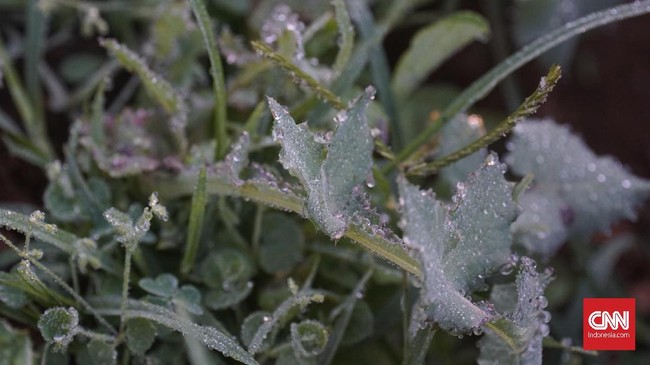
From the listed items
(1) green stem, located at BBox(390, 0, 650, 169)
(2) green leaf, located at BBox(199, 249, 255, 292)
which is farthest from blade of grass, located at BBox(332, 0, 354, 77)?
(2) green leaf, located at BBox(199, 249, 255, 292)

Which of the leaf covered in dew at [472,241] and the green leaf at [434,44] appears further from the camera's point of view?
the green leaf at [434,44]

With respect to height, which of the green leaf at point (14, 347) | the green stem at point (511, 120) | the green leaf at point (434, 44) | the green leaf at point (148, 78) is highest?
the green leaf at point (434, 44)

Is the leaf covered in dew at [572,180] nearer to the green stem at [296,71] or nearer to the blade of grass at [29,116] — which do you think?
the green stem at [296,71]

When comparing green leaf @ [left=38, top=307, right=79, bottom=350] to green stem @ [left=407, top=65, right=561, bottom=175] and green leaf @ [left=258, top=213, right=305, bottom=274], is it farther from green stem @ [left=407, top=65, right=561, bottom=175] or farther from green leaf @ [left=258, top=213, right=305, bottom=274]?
green stem @ [left=407, top=65, right=561, bottom=175]

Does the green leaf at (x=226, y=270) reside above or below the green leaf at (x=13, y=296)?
above

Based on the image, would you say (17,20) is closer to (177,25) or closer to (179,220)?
(177,25)

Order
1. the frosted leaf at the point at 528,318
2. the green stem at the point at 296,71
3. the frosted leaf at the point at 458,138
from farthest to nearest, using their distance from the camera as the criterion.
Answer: the frosted leaf at the point at 458,138, the green stem at the point at 296,71, the frosted leaf at the point at 528,318

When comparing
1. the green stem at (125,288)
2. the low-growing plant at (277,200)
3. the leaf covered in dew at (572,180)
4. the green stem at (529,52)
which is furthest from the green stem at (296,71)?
the leaf covered in dew at (572,180)
